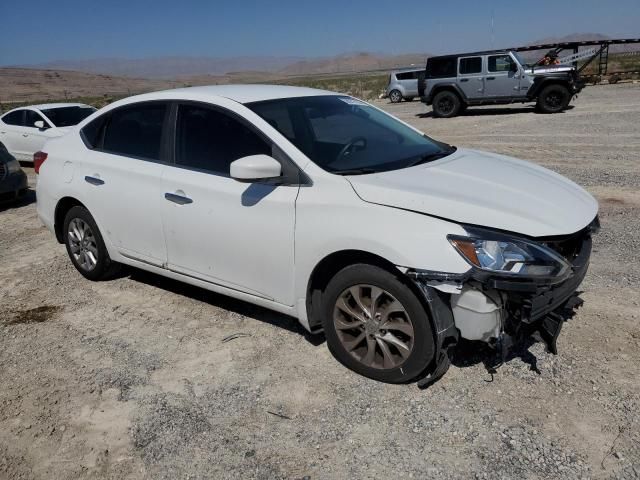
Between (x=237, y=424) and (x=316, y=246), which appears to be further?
(x=316, y=246)

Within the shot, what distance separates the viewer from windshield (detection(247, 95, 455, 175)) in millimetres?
3631

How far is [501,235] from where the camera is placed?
2.93 metres

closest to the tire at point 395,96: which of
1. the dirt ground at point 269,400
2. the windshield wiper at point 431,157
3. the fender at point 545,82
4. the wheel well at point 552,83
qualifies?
the fender at point 545,82

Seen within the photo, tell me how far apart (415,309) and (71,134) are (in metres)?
3.73

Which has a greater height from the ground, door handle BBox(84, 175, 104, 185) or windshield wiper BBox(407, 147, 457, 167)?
windshield wiper BBox(407, 147, 457, 167)

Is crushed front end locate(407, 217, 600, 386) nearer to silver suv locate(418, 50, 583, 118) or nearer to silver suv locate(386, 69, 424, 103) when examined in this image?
silver suv locate(418, 50, 583, 118)

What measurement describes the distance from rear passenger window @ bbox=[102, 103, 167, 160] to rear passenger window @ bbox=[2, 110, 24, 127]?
29.2 feet

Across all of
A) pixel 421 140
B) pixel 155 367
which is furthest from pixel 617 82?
pixel 155 367

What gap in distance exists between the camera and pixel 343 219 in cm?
321

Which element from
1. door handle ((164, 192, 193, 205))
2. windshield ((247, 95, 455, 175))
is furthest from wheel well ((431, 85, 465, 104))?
door handle ((164, 192, 193, 205))

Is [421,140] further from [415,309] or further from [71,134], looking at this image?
[71,134]

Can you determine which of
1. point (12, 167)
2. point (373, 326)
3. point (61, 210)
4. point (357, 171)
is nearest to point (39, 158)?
point (61, 210)

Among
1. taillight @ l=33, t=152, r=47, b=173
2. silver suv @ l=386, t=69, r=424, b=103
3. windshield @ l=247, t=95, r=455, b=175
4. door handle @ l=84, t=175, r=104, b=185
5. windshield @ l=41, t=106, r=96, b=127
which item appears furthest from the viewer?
silver suv @ l=386, t=69, r=424, b=103

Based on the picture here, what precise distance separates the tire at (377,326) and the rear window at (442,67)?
16515 mm
